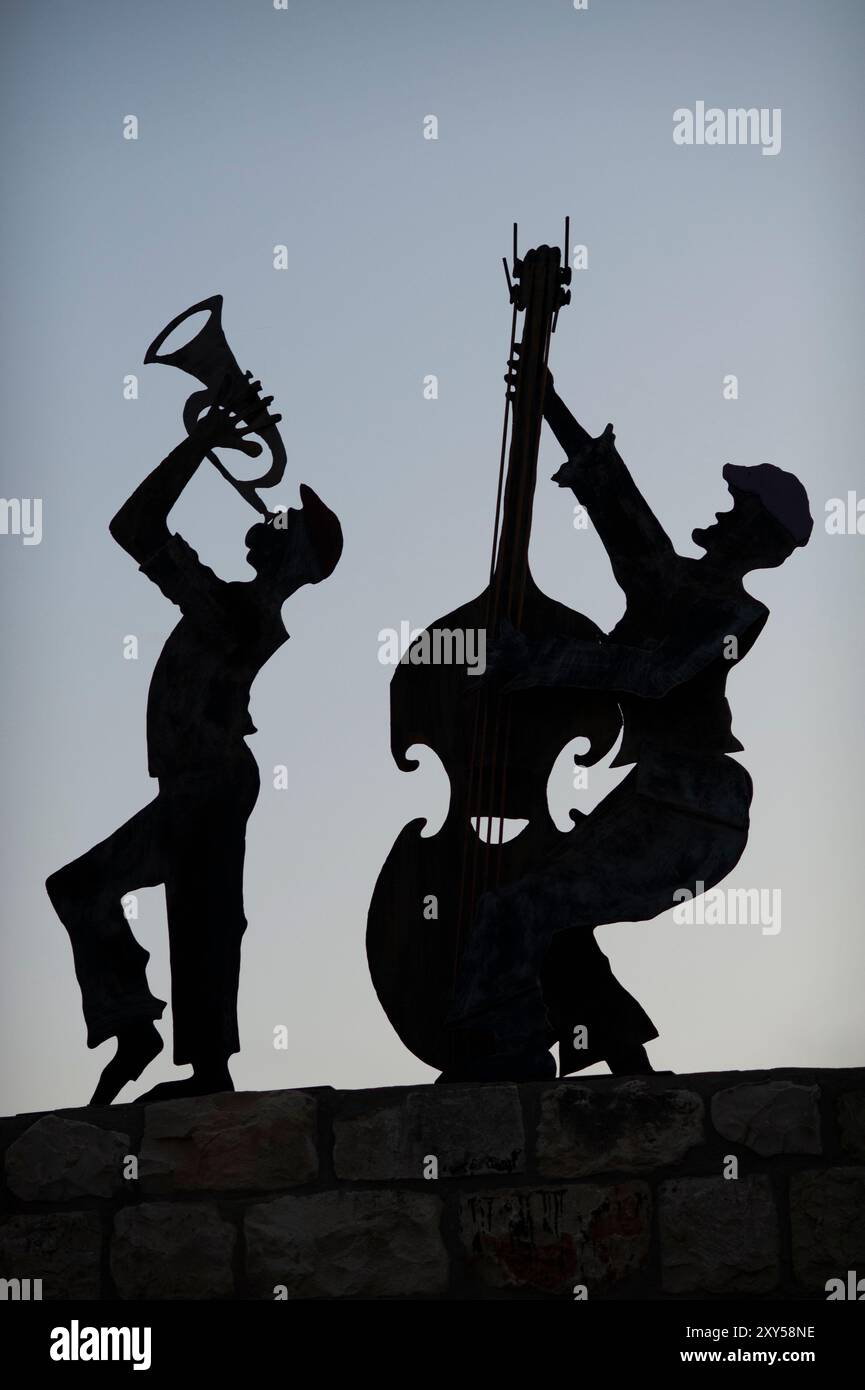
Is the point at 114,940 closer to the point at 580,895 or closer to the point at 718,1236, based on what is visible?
the point at 580,895

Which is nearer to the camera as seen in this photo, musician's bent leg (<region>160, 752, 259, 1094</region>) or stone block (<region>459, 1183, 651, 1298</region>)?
stone block (<region>459, 1183, 651, 1298</region>)

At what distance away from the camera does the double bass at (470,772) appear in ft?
20.7

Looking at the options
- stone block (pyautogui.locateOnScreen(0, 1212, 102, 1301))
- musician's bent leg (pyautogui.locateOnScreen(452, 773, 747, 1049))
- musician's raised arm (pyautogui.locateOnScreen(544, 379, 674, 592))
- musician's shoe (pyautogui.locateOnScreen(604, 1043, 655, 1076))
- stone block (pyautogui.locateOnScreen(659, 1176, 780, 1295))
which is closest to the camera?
stone block (pyautogui.locateOnScreen(659, 1176, 780, 1295))

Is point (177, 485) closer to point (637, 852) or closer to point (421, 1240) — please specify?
point (637, 852)

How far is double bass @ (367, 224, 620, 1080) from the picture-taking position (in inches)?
248

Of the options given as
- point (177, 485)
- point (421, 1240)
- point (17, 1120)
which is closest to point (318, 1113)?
point (421, 1240)

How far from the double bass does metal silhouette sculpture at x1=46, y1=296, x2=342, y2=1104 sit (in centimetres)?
47

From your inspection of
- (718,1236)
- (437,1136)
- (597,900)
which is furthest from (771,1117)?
(437,1136)

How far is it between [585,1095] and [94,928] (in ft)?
5.34

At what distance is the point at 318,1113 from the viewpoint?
5.98 m

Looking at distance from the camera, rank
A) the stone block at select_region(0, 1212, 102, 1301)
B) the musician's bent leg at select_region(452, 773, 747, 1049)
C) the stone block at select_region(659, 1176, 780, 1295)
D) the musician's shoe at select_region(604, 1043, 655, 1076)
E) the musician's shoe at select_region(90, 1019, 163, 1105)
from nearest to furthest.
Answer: the stone block at select_region(659, 1176, 780, 1295), the stone block at select_region(0, 1212, 102, 1301), the musician's bent leg at select_region(452, 773, 747, 1049), the musician's shoe at select_region(604, 1043, 655, 1076), the musician's shoe at select_region(90, 1019, 163, 1105)

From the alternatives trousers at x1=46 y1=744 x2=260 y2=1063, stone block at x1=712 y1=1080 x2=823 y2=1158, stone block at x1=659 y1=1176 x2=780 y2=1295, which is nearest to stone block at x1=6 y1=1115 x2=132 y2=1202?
trousers at x1=46 y1=744 x2=260 y2=1063

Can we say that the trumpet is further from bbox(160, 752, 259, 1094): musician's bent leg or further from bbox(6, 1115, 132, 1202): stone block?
bbox(6, 1115, 132, 1202): stone block

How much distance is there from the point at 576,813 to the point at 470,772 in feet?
1.15
